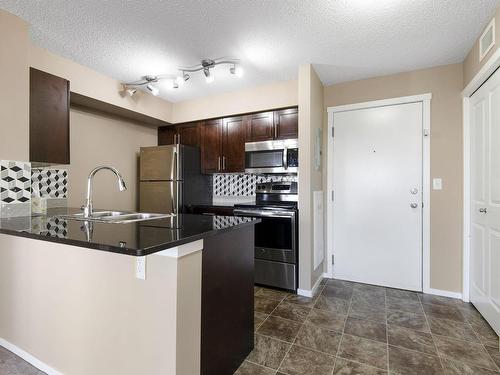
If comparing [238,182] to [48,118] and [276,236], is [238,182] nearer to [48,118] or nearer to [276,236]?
[276,236]

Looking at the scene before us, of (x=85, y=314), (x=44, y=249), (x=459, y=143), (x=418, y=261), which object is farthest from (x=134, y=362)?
(x=459, y=143)

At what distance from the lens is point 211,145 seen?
145 inches

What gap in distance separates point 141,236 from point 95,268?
467 mm

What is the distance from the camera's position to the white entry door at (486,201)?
6.49 feet

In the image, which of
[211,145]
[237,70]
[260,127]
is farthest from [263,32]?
[211,145]

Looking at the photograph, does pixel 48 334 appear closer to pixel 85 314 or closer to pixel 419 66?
pixel 85 314

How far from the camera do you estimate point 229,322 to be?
1516mm

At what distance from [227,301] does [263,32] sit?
2.07 m

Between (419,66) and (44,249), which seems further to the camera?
(419,66)

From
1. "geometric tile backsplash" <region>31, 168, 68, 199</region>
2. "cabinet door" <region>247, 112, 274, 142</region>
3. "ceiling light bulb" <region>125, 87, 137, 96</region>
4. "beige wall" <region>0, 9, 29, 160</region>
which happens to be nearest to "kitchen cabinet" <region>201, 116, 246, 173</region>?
"cabinet door" <region>247, 112, 274, 142</region>

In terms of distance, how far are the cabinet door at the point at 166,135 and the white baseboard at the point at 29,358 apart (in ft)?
9.57

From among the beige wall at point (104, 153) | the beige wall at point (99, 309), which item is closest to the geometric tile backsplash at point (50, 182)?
the beige wall at point (104, 153)

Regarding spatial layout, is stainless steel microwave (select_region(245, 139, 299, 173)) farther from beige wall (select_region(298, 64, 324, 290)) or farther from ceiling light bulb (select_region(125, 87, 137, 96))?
ceiling light bulb (select_region(125, 87, 137, 96))

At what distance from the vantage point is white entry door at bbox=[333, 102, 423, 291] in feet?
9.26
